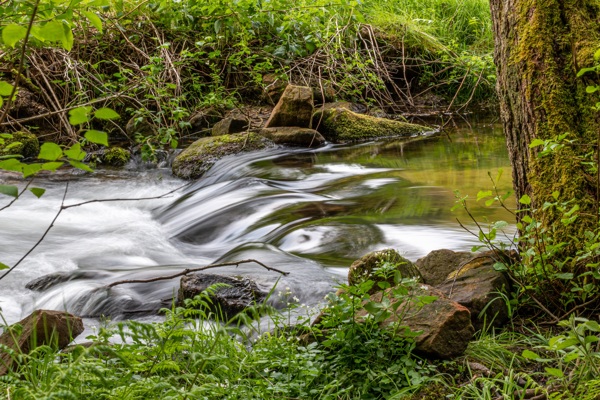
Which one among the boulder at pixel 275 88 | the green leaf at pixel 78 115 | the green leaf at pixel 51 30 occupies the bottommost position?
the boulder at pixel 275 88

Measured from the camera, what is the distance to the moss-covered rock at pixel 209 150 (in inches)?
325

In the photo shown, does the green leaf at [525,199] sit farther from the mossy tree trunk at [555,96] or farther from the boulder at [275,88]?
the boulder at [275,88]

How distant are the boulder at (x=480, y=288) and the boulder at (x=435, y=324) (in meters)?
0.34

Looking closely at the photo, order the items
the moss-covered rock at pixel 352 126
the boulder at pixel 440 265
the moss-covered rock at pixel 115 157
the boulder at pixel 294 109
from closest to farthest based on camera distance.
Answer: the boulder at pixel 440 265
the moss-covered rock at pixel 115 157
the boulder at pixel 294 109
the moss-covered rock at pixel 352 126

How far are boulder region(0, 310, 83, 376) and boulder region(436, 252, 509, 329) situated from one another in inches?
70.3

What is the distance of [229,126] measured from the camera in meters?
9.26

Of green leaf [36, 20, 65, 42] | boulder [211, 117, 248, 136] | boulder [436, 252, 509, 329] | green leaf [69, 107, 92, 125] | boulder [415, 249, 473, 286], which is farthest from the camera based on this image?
boulder [211, 117, 248, 136]

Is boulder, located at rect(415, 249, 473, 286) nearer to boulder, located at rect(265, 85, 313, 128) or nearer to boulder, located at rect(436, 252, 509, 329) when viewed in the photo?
boulder, located at rect(436, 252, 509, 329)

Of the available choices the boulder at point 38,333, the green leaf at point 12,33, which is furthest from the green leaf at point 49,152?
the boulder at point 38,333

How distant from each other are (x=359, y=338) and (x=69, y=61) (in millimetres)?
7299

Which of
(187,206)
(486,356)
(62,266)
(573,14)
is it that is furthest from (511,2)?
(187,206)

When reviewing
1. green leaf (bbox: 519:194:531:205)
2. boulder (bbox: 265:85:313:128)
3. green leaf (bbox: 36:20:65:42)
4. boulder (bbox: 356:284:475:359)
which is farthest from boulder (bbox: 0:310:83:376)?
boulder (bbox: 265:85:313:128)

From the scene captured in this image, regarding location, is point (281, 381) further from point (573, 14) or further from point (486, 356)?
point (573, 14)

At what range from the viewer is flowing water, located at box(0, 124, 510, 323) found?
4.54m
